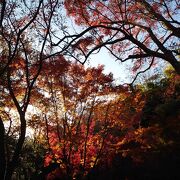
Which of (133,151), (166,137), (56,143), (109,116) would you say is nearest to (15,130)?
(56,143)

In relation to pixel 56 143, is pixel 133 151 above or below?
below

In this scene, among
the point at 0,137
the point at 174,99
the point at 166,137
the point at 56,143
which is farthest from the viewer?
the point at 174,99

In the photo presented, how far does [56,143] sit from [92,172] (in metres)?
4.12

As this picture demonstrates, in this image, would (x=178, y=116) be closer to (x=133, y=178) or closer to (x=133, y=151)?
(x=133, y=151)

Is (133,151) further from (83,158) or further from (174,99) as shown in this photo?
Answer: (174,99)

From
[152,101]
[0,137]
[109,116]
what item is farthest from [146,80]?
[0,137]

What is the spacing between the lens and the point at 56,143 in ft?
56.6

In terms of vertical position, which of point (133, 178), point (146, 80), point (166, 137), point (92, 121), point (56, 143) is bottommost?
point (133, 178)

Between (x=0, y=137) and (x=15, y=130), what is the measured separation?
11.3 meters

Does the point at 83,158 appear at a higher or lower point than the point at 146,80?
lower

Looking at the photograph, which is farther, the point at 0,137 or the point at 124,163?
the point at 124,163

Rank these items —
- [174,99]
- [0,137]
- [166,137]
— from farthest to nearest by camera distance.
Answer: [174,99] → [166,137] → [0,137]

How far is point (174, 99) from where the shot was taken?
61.8 ft

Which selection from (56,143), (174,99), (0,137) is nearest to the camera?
(0,137)
